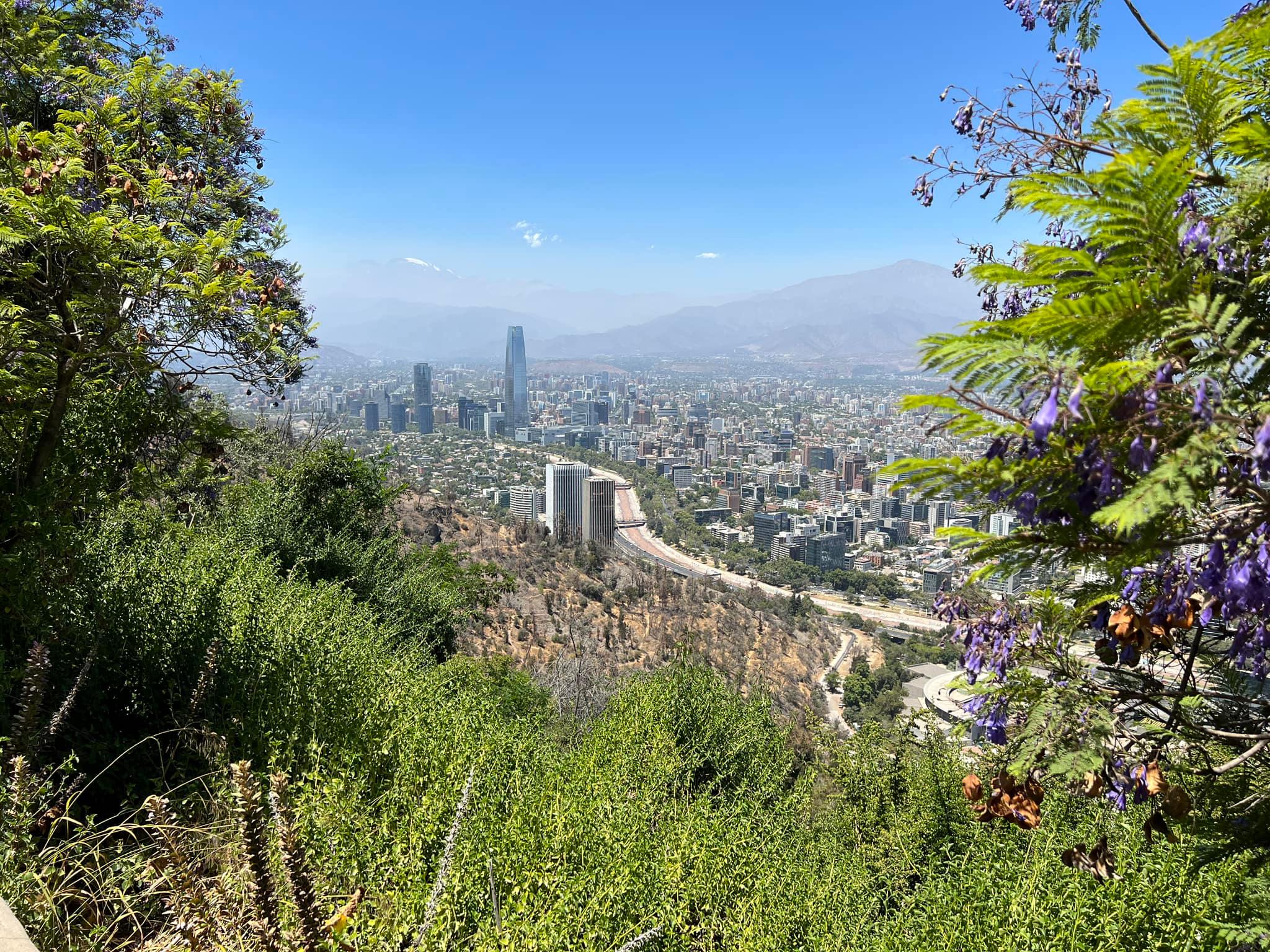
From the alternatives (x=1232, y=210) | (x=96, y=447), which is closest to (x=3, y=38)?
(x=96, y=447)

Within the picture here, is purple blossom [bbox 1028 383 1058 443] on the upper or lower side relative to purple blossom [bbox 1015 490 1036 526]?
upper

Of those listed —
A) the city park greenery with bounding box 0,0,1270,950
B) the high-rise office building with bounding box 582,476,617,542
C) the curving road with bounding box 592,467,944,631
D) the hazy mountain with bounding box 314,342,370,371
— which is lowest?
the curving road with bounding box 592,467,944,631

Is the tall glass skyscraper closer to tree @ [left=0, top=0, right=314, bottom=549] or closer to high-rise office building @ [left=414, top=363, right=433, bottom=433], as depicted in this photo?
high-rise office building @ [left=414, top=363, right=433, bottom=433]

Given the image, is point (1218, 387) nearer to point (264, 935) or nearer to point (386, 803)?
point (264, 935)

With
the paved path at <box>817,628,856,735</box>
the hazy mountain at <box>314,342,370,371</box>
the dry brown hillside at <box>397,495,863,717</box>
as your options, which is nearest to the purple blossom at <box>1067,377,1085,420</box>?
the dry brown hillside at <box>397,495,863,717</box>

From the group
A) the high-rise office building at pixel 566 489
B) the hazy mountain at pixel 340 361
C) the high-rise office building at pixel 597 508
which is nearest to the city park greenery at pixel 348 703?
the high-rise office building at pixel 597 508

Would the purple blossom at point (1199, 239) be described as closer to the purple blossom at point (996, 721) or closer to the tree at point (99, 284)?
the purple blossom at point (996, 721)
